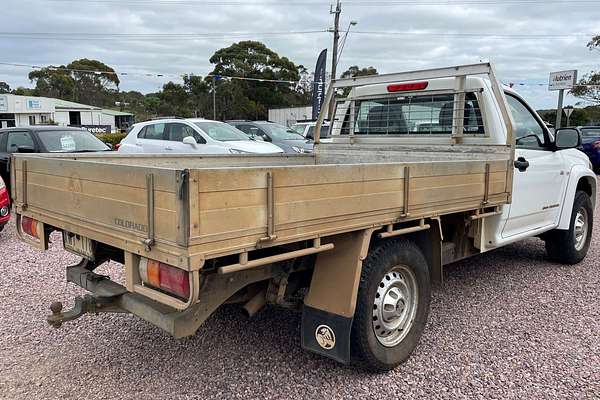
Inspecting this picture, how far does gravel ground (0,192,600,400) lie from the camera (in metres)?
3.17

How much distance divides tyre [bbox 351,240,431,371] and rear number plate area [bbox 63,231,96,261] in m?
1.65

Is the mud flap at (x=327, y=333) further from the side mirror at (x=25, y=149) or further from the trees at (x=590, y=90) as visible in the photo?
the trees at (x=590, y=90)

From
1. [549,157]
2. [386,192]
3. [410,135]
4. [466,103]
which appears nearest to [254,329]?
[386,192]

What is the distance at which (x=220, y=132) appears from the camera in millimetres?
11547

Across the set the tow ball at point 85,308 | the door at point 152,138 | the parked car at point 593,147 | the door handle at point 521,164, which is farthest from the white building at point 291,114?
the tow ball at point 85,308

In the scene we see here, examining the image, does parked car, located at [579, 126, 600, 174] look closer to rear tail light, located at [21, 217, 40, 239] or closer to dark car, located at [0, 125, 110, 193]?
dark car, located at [0, 125, 110, 193]

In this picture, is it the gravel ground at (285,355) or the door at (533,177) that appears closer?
the gravel ground at (285,355)

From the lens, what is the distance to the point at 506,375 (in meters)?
3.37

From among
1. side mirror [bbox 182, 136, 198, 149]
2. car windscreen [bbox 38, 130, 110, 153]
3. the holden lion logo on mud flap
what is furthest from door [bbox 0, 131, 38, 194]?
the holden lion logo on mud flap

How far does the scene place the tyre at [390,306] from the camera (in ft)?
10.3

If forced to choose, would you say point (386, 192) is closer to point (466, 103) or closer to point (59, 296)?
point (466, 103)

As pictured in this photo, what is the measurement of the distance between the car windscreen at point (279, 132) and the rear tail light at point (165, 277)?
12.0 m

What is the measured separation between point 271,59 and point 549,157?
52.4 metres

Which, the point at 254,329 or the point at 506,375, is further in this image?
the point at 254,329
